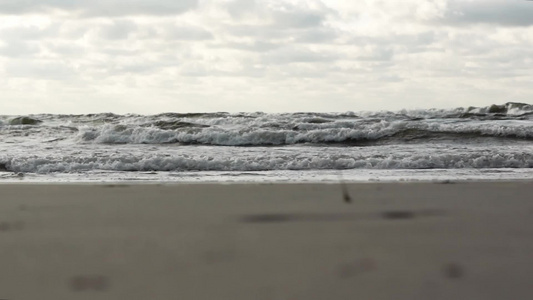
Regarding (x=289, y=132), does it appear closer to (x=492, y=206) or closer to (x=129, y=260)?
(x=492, y=206)

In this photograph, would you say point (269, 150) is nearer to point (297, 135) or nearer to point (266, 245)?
point (297, 135)

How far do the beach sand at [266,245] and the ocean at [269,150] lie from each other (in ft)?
3.48

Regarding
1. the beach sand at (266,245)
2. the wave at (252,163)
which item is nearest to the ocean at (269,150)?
the wave at (252,163)

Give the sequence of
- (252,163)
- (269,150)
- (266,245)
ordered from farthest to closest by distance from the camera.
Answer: (269,150) < (252,163) < (266,245)

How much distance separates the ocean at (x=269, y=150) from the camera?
4.45 metres

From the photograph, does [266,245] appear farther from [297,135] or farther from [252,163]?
[297,135]

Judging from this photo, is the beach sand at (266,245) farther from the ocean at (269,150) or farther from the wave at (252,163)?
the wave at (252,163)

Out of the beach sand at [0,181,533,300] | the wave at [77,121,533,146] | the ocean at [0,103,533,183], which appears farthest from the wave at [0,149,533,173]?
the wave at [77,121,533,146]

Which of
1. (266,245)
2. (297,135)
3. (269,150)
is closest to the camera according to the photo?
(266,245)

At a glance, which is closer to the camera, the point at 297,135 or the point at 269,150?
the point at 269,150

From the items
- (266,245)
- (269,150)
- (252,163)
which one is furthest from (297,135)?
(266,245)

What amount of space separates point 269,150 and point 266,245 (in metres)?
4.66

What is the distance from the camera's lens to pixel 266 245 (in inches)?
75.4

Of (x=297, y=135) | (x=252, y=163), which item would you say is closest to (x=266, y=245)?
(x=252, y=163)
